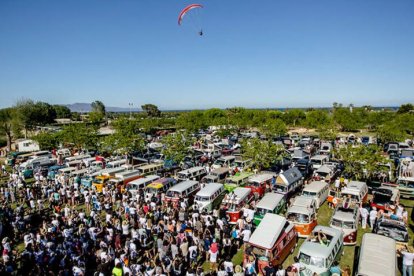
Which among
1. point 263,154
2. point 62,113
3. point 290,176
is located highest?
point 62,113

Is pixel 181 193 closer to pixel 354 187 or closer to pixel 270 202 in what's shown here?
pixel 270 202

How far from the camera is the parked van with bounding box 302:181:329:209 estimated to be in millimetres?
17938

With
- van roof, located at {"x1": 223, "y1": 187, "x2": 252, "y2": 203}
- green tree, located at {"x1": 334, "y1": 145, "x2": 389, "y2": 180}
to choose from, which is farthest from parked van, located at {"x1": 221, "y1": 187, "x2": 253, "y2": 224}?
green tree, located at {"x1": 334, "y1": 145, "x2": 389, "y2": 180}

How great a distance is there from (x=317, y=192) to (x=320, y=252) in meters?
7.91

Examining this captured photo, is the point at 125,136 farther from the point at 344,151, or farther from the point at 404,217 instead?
the point at 404,217

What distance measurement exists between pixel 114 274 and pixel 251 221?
7.62m

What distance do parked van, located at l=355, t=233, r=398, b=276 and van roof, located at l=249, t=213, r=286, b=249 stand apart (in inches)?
126

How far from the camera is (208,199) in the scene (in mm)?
17359

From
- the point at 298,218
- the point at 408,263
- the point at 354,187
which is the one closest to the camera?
the point at 408,263

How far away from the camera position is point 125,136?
34.8 m

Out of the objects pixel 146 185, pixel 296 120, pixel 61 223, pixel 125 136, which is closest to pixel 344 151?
pixel 146 185

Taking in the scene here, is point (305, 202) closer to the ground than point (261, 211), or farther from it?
farther from it

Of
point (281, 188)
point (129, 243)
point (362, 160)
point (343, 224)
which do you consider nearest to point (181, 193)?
point (129, 243)

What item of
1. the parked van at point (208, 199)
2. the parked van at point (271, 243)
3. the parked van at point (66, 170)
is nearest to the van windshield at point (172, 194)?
the parked van at point (208, 199)
